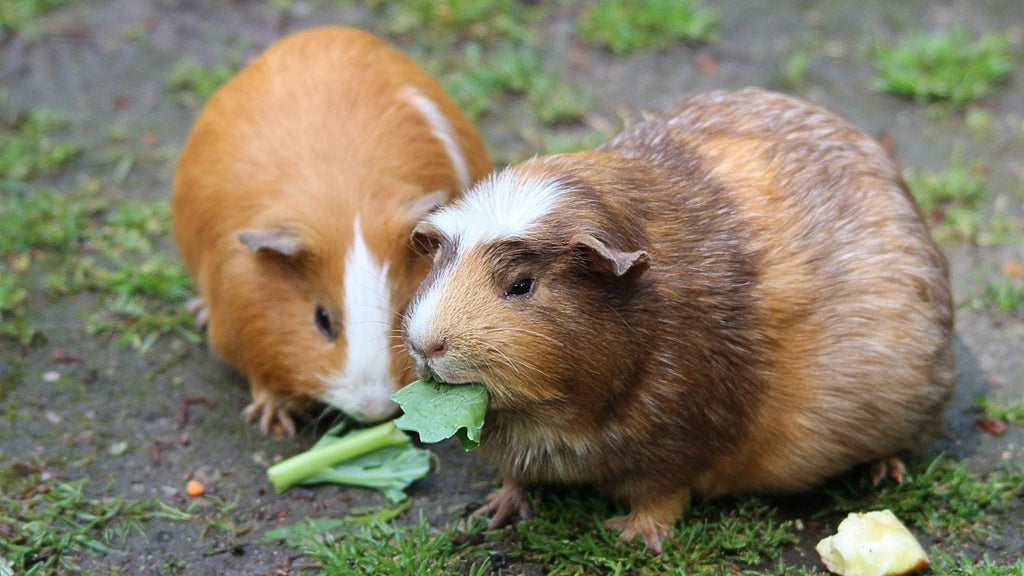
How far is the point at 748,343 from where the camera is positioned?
11.4 ft

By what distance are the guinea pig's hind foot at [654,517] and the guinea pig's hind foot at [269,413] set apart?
1500mm

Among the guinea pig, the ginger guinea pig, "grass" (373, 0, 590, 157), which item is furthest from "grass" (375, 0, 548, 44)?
the guinea pig

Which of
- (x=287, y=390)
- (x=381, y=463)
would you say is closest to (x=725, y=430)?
(x=381, y=463)

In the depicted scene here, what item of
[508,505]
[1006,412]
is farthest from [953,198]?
[508,505]

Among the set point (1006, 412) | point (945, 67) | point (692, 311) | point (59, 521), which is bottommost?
point (59, 521)

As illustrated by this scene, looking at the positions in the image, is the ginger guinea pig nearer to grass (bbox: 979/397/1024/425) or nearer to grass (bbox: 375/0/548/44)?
grass (bbox: 375/0/548/44)

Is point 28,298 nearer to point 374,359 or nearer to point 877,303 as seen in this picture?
point 374,359

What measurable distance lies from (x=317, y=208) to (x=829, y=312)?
1942mm

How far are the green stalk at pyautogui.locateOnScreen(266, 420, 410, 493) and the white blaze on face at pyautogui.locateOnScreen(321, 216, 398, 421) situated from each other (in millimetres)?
102

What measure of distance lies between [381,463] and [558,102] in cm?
278

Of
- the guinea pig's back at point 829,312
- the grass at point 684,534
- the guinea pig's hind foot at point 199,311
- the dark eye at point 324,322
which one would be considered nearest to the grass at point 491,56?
the guinea pig's hind foot at point 199,311

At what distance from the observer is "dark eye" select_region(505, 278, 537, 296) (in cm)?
303

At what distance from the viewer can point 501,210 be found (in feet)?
10.1

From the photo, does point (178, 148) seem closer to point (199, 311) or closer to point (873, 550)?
point (199, 311)
